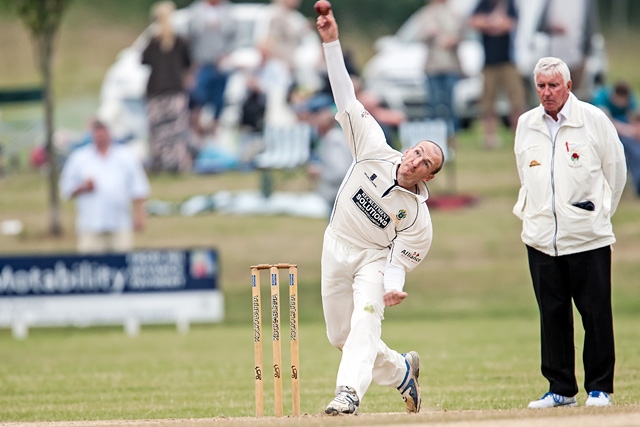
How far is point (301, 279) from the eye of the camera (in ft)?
61.2

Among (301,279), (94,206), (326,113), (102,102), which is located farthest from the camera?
(102,102)

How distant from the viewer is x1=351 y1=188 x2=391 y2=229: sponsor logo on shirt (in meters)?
7.64

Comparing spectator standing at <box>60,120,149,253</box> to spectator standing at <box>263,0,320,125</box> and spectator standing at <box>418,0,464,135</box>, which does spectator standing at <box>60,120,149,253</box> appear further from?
spectator standing at <box>418,0,464,135</box>

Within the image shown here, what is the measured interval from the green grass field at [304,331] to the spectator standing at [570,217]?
41cm

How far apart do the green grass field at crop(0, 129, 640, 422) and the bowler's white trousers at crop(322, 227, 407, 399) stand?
85 cm

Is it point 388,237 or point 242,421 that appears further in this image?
point 388,237

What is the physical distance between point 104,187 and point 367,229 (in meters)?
8.95

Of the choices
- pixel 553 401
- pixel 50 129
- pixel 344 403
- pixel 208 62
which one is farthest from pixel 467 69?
pixel 344 403

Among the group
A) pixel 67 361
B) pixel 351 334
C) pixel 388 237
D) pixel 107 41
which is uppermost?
pixel 107 41

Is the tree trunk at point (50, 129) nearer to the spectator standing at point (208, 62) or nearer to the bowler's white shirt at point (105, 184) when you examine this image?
the spectator standing at point (208, 62)

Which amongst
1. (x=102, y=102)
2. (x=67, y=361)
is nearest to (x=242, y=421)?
(x=67, y=361)

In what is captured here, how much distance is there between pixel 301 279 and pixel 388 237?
10931 mm

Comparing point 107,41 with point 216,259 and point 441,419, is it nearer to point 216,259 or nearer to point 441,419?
point 216,259

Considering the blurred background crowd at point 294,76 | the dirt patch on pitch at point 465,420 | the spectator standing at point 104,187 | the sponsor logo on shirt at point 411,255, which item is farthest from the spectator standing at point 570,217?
the blurred background crowd at point 294,76
